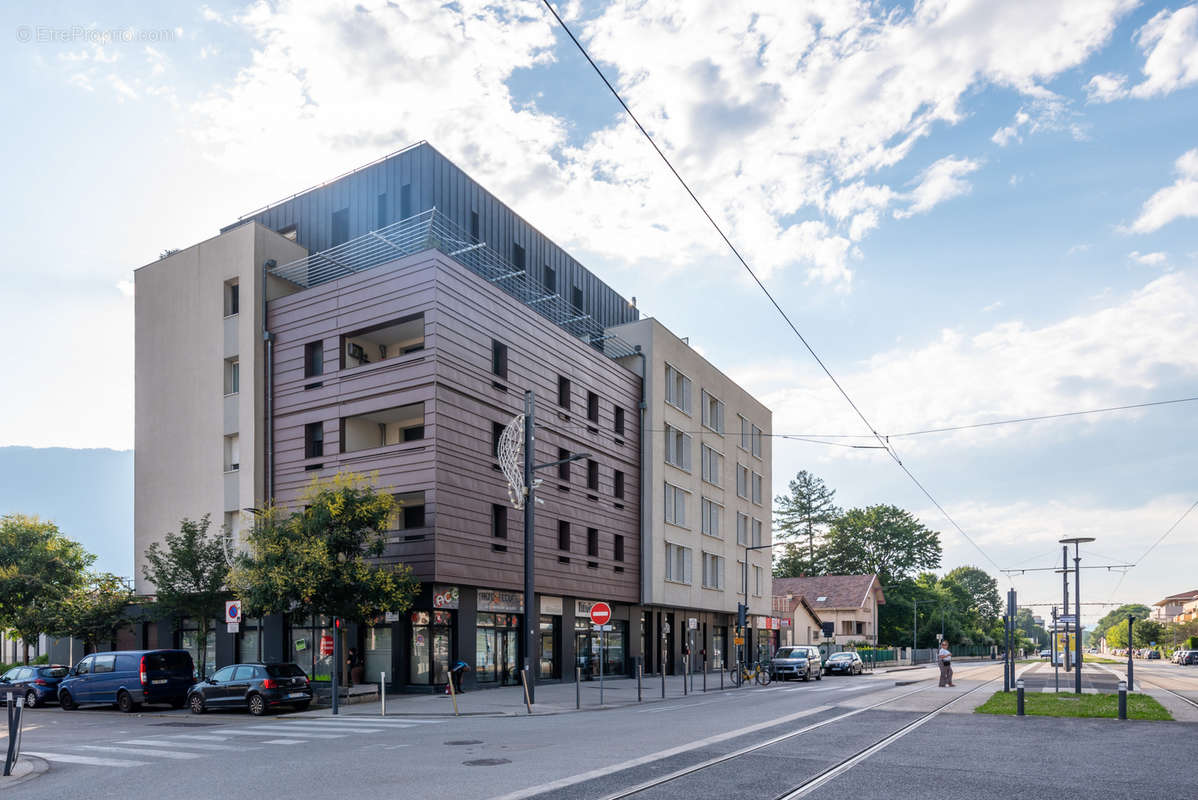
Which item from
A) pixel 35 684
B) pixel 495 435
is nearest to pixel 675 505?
pixel 495 435

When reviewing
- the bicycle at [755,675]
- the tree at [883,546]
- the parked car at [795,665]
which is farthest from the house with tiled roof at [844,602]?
the bicycle at [755,675]

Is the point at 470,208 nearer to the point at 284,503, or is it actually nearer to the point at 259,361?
the point at 259,361

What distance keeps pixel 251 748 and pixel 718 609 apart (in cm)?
3959

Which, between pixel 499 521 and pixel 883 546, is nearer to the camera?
pixel 499 521

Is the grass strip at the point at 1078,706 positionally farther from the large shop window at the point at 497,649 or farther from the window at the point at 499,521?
the window at the point at 499,521

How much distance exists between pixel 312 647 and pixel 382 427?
7.90m

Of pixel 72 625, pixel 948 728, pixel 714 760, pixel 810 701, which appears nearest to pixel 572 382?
pixel 810 701

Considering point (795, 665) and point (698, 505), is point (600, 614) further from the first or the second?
point (698, 505)

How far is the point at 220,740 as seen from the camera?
18.5 metres

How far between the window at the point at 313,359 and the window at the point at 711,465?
942 inches

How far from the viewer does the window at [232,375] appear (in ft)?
119

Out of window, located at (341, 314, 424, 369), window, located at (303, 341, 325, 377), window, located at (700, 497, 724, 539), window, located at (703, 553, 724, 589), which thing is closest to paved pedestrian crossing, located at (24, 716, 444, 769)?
window, located at (341, 314, 424, 369)

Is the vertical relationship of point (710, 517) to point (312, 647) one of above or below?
above

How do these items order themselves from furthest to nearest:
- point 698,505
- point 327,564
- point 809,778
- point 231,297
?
point 698,505
point 231,297
point 327,564
point 809,778
